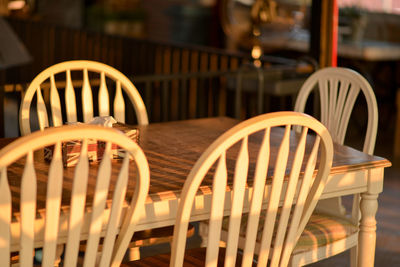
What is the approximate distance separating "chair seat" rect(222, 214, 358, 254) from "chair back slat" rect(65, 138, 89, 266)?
31.0 inches

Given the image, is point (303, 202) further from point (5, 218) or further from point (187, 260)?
point (5, 218)

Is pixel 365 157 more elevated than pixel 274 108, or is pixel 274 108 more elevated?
pixel 365 157

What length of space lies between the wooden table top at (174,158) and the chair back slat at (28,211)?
0.17 meters

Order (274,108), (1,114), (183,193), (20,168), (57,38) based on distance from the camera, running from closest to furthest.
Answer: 1. (183,193)
2. (20,168)
3. (1,114)
4. (274,108)
5. (57,38)

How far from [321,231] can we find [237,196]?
642 mm

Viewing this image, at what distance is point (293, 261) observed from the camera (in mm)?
2332

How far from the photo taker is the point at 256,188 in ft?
6.32

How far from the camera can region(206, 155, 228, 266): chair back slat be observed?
1.86 meters

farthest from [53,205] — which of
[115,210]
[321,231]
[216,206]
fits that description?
[321,231]

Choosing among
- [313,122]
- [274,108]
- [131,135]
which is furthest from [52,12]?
[313,122]

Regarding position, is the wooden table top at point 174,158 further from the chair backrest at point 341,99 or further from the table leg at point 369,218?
the chair backrest at point 341,99

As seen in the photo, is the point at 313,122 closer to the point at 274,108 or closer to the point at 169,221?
the point at 169,221

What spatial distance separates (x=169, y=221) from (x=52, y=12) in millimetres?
6398

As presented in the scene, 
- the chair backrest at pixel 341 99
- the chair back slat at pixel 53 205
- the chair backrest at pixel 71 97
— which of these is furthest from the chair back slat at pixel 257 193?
the chair backrest at pixel 71 97
